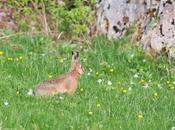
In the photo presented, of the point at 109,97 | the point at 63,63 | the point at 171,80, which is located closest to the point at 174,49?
the point at 171,80

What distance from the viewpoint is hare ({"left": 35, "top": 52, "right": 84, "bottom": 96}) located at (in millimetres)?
9008

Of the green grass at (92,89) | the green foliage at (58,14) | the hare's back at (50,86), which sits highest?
the green foliage at (58,14)

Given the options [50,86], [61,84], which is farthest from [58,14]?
[50,86]

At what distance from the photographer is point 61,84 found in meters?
9.16

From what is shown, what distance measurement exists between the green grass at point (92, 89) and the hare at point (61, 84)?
0.11 metres

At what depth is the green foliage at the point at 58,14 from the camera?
44.3ft

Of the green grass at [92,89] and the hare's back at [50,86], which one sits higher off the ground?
the hare's back at [50,86]

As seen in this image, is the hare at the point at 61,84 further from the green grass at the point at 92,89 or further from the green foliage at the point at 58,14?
the green foliage at the point at 58,14

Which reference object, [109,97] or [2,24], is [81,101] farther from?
[2,24]

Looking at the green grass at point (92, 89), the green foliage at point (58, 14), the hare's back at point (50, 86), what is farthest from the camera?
the green foliage at point (58, 14)

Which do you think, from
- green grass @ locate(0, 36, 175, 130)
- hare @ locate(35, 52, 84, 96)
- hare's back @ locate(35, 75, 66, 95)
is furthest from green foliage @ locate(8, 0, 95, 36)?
hare's back @ locate(35, 75, 66, 95)

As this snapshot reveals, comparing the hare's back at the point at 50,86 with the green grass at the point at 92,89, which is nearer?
the green grass at the point at 92,89

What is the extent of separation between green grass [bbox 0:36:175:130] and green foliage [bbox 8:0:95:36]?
653 millimetres

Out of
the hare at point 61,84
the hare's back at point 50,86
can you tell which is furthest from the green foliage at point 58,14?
the hare's back at point 50,86
